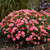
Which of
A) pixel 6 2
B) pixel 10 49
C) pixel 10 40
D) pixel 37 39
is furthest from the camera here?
pixel 6 2

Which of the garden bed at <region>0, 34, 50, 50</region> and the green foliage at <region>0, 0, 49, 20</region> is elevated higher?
the green foliage at <region>0, 0, 49, 20</region>

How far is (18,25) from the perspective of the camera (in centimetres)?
256

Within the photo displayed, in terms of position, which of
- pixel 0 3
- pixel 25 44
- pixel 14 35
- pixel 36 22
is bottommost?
pixel 25 44

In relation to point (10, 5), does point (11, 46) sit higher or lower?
lower

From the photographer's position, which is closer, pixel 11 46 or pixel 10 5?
pixel 11 46

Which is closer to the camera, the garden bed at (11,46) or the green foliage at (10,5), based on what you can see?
the garden bed at (11,46)

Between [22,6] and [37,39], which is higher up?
[22,6]

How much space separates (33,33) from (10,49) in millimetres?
639

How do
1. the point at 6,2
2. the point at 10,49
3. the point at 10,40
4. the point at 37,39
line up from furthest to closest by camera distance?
the point at 6,2 → the point at 10,40 → the point at 37,39 → the point at 10,49

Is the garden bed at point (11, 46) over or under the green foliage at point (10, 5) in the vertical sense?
under

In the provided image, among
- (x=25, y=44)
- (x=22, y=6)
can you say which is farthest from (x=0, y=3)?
(x=25, y=44)

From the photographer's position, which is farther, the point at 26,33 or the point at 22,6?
the point at 22,6

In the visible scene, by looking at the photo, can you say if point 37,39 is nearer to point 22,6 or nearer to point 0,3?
point 22,6

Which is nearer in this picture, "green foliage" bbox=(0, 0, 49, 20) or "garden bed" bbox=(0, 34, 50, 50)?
"garden bed" bbox=(0, 34, 50, 50)
